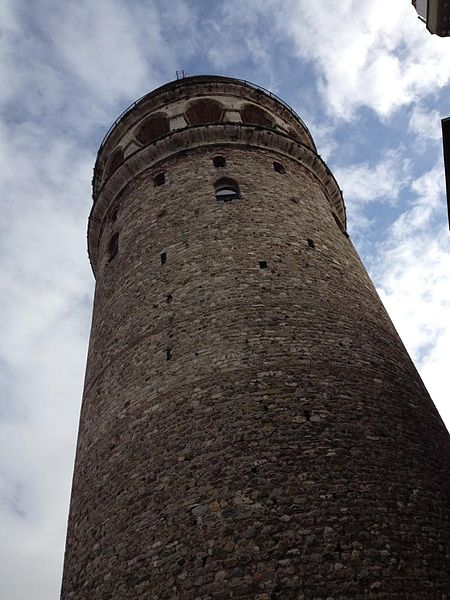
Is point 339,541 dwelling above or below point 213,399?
below

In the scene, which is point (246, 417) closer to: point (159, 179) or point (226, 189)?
point (226, 189)


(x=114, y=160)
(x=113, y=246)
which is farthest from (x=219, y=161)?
(x=114, y=160)

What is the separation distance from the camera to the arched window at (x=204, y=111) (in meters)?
15.2

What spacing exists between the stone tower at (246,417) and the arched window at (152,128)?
298cm

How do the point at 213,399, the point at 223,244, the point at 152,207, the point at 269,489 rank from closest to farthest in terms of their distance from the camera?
the point at 269,489, the point at 213,399, the point at 223,244, the point at 152,207

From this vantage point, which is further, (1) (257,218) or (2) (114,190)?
(2) (114,190)

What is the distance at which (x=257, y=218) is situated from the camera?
1074 centimetres

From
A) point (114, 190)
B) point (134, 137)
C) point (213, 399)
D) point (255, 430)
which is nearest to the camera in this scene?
point (255, 430)

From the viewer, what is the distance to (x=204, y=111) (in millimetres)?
15430

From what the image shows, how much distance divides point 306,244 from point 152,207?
3.34 meters

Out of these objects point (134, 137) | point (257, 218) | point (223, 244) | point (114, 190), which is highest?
point (134, 137)

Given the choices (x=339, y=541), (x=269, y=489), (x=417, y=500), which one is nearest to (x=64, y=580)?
(x=269, y=489)

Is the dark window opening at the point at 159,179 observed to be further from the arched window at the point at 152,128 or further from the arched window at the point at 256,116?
the arched window at the point at 256,116

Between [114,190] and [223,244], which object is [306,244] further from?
[114,190]
